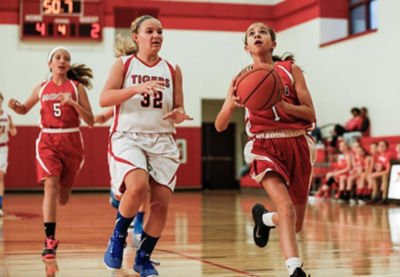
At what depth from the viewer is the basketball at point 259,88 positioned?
3500mm

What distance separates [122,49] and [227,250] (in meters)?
1.93

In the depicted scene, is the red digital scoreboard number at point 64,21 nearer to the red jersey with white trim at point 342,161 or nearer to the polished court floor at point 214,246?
the red jersey with white trim at point 342,161

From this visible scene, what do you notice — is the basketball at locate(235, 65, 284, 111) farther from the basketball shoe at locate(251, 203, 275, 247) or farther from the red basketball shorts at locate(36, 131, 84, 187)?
the red basketball shorts at locate(36, 131, 84, 187)

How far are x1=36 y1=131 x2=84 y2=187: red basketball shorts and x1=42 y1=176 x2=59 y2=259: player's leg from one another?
7 cm

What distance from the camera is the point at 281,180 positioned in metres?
3.74

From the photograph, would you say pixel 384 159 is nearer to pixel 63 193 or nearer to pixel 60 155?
pixel 63 193

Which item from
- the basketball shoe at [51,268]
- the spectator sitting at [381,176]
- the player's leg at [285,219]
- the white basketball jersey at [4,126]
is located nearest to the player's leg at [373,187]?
the spectator sitting at [381,176]

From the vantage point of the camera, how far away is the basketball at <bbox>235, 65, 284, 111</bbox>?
11.5 feet

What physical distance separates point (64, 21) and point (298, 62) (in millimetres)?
5815

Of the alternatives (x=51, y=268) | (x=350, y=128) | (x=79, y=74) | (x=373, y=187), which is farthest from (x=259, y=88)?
(x=350, y=128)

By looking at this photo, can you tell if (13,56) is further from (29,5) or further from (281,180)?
(281,180)

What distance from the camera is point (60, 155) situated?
5367 mm

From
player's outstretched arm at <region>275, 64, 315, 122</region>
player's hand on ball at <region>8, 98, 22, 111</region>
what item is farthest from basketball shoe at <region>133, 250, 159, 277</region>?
player's hand on ball at <region>8, 98, 22, 111</region>

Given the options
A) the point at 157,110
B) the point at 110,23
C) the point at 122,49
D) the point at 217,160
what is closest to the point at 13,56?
the point at 110,23
